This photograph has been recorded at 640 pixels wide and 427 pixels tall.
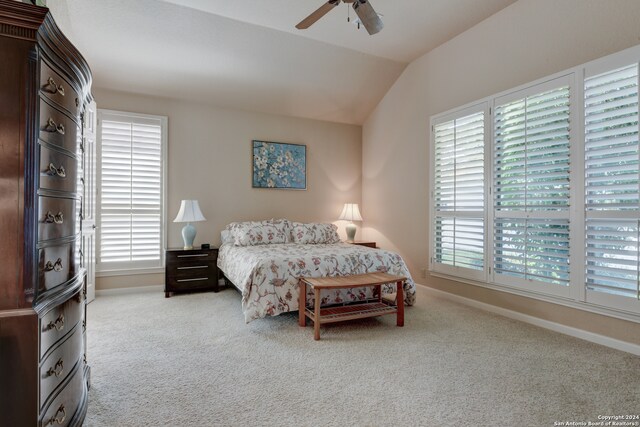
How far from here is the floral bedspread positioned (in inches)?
126

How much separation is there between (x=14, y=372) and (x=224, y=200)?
3.96 metres

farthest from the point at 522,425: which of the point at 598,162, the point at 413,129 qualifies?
the point at 413,129

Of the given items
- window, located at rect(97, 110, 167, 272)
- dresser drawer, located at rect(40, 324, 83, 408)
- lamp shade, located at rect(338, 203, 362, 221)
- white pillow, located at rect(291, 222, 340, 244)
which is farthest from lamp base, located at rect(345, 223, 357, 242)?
dresser drawer, located at rect(40, 324, 83, 408)

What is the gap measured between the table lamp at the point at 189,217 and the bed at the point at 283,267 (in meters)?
0.45

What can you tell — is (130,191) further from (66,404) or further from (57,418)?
(57,418)

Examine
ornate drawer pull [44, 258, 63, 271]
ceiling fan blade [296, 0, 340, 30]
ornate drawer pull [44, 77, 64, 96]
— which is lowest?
ornate drawer pull [44, 258, 63, 271]

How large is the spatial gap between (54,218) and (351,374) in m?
1.92

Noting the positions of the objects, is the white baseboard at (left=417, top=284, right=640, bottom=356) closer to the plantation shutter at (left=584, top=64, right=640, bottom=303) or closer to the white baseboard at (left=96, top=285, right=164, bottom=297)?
the plantation shutter at (left=584, top=64, right=640, bottom=303)

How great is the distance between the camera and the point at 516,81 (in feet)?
11.3

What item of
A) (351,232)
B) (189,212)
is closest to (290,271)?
(189,212)

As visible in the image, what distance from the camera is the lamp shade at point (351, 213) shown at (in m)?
5.59

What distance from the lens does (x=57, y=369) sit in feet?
4.59

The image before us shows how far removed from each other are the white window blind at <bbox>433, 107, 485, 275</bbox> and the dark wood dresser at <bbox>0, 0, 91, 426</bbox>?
3730mm

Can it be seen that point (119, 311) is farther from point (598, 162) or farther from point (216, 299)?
point (598, 162)
